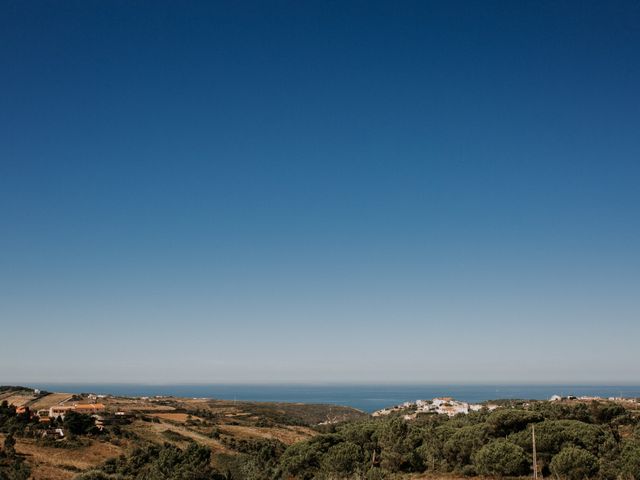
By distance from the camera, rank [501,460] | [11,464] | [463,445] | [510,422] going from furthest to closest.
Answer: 1. [510,422]
2. [11,464]
3. [463,445]
4. [501,460]

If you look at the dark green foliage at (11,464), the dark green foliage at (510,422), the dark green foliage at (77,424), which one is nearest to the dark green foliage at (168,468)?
the dark green foliage at (11,464)

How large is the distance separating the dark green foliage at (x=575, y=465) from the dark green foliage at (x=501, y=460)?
1.99m

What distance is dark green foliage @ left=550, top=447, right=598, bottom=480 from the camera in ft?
99.8

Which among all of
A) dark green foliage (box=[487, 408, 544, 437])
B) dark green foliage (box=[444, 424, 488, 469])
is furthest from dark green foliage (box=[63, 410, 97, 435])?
dark green foliage (box=[487, 408, 544, 437])

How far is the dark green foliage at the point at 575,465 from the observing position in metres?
30.4

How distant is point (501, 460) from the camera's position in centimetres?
3256

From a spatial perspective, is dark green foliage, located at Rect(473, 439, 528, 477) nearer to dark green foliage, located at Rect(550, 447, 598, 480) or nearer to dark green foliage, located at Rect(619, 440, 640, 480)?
dark green foliage, located at Rect(550, 447, 598, 480)

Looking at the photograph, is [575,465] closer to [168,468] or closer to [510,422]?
[510,422]

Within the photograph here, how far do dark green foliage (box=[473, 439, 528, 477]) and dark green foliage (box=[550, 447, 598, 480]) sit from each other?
1.99m

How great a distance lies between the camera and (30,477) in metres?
37.6

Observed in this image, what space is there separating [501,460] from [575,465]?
4235 mm

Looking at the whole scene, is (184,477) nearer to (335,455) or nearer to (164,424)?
(335,455)

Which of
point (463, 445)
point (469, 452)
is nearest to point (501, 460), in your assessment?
point (469, 452)

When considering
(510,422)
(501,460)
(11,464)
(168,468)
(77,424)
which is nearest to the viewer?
(501,460)
